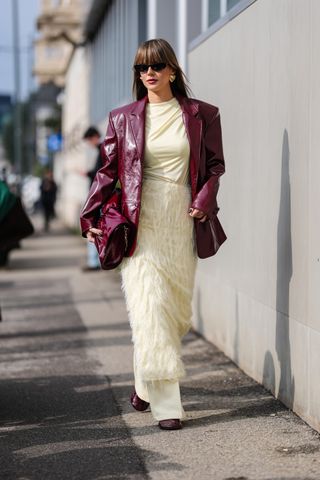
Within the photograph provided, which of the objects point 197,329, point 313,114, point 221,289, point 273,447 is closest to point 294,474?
point 273,447

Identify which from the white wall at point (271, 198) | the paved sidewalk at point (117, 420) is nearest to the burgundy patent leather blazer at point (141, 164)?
the white wall at point (271, 198)

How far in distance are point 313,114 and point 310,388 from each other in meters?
1.47

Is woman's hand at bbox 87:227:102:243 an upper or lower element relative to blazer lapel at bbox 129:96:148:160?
lower

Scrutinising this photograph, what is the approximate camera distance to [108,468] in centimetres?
543

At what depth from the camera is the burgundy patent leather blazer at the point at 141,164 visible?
6.17 metres

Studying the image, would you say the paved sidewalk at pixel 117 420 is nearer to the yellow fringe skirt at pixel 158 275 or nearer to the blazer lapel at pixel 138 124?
the yellow fringe skirt at pixel 158 275

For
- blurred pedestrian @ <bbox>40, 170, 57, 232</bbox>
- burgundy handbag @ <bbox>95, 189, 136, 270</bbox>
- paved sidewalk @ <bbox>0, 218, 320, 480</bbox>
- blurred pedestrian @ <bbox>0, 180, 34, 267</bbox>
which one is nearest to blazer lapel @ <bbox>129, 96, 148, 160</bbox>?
burgundy handbag @ <bbox>95, 189, 136, 270</bbox>

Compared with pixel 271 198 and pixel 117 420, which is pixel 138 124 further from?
pixel 117 420

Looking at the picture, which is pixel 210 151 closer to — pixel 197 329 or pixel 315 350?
pixel 315 350

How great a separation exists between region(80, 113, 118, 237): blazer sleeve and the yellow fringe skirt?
0.69ft

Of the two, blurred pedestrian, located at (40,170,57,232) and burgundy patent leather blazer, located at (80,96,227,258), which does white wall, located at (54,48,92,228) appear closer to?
blurred pedestrian, located at (40,170,57,232)

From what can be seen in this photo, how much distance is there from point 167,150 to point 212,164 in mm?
282

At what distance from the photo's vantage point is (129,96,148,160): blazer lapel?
616cm

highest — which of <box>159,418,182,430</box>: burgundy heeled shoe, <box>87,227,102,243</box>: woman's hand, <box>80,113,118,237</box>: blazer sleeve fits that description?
<box>80,113,118,237</box>: blazer sleeve
